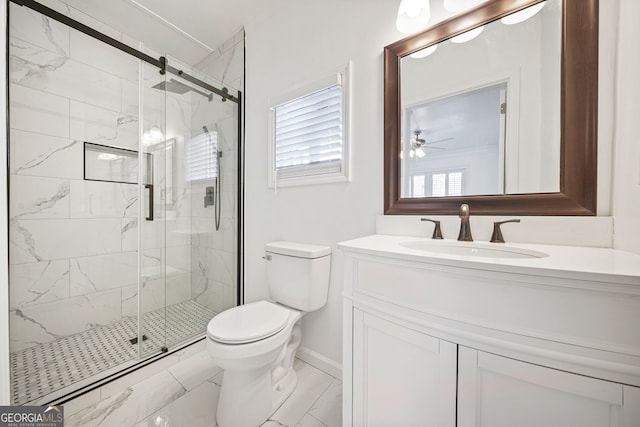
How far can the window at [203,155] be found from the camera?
2031 mm

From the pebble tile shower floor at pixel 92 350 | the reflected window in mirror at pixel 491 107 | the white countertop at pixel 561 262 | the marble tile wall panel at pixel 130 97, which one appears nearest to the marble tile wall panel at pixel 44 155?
the marble tile wall panel at pixel 130 97

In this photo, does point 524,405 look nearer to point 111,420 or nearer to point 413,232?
point 413,232

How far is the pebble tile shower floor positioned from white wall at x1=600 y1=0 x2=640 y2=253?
7.91ft

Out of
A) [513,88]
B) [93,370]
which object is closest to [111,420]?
[93,370]

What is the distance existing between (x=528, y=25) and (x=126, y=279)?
→ 3088mm

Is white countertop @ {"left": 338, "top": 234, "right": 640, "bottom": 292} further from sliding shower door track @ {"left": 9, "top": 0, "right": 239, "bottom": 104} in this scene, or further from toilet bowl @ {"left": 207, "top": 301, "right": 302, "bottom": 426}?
sliding shower door track @ {"left": 9, "top": 0, "right": 239, "bottom": 104}

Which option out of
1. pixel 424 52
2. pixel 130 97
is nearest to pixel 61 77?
pixel 130 97

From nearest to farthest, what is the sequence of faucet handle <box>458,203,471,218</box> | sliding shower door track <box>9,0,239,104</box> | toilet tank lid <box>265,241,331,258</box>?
faucet handle <box>458,203,471,218</box> → sliding shower door track <box>9,0,239,104</box> → toilet tank lid <box>265,241,331,258</box>

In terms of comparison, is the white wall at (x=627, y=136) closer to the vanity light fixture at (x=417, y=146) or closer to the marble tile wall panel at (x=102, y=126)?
the vanity light fixture at (x=417, y=146)

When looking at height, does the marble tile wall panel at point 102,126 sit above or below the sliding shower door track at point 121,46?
below

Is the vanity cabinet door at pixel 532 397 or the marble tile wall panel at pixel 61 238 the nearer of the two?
the vanity cabinet door at pixel 532 397

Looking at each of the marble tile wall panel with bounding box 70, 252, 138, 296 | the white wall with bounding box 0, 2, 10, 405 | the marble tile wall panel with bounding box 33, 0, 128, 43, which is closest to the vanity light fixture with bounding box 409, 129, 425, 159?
the white wall with bounding box 0, 2, 10, 405

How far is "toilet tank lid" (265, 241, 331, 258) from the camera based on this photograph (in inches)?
54.1

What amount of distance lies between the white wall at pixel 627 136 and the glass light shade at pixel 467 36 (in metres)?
0.41
